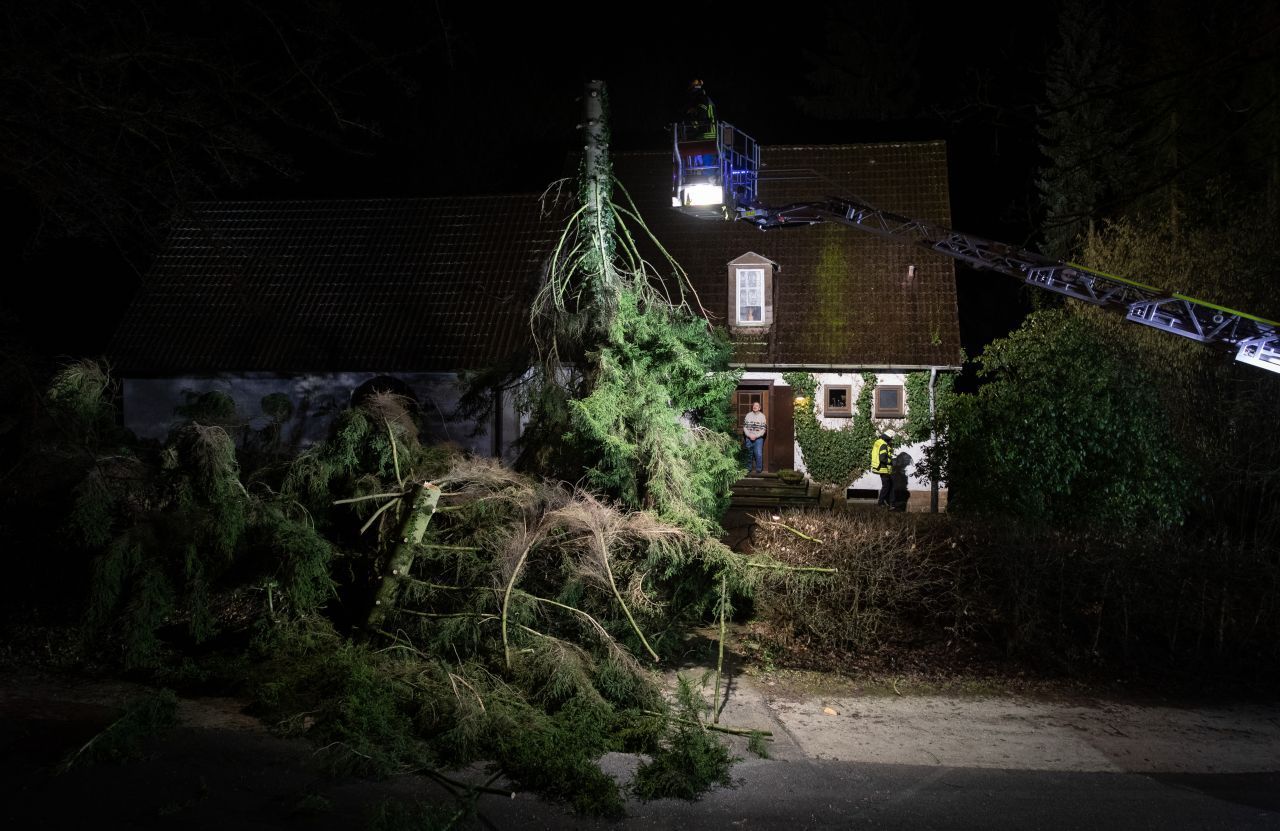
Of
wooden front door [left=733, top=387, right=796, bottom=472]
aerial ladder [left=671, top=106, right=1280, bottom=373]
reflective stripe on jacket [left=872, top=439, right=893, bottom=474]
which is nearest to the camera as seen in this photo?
aerial ladder [left=671, top=106, right=1280, bottom=373]

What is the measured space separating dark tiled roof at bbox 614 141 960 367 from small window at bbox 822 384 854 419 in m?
0.64

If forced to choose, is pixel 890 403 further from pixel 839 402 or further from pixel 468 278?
pixel 468 278

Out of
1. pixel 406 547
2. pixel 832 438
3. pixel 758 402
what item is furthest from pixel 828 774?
pixel 758 402

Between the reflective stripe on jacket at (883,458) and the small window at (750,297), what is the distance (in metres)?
4.60

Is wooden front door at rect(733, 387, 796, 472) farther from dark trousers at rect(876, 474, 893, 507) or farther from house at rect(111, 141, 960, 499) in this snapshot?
dark trousers at rect(876, 474, 893, 507)

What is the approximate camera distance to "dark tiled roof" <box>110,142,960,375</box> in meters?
20.8

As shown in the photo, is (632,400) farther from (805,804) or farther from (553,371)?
(805,804)

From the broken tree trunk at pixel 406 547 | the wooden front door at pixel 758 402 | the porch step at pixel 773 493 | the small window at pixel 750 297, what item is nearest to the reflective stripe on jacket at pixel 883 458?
the porch step at pixel 773 493

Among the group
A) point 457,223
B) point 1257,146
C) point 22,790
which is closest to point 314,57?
point 22,790

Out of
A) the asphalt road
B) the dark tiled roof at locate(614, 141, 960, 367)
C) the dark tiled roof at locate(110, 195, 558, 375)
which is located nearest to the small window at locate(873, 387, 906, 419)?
the dark tiled roof at locate(614, 141, 960, 367)

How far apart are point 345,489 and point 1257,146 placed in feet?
80.5

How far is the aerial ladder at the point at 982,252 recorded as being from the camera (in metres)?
11.6

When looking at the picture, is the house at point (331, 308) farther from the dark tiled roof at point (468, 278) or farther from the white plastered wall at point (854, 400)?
the white plastered wall at point (854, 400)

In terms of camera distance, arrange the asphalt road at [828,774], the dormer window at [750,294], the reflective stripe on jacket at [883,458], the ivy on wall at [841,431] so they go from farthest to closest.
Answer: the dormer window at [750,294]
the ivy on wall at [841,431]
the reflective stripe on jacket at [883,458]
the asphalt road at [828,774]
